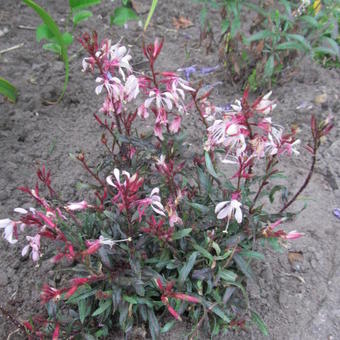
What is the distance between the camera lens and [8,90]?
2639 mm

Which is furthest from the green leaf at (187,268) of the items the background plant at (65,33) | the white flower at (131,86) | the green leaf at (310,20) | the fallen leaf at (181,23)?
the fallen leaf at (181,23)

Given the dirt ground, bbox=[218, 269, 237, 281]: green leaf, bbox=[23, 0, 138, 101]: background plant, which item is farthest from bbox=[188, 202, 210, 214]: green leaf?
bbox=[23, 0, 138, 101]: background plant

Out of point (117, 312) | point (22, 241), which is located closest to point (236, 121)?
point (117, 312)

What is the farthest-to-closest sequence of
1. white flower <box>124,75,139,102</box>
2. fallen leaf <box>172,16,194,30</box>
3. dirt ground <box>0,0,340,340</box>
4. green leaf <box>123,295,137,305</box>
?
fallen leaf <box>172,16,194,30</box>, dirt ground <box>0,0,340,340</box>, green leaf <box>123,295,137,305</box>, white flower <box>124,75,139,102</box>

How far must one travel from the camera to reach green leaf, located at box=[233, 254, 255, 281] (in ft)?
5.52

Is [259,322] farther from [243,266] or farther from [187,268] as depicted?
[187,268]

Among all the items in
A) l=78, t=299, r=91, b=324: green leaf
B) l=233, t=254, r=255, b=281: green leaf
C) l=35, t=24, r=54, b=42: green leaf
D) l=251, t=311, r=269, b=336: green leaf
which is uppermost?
l=35, t=24, r=54, b=42: green leaf

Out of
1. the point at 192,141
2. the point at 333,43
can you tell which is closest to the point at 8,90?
the point at 192,141

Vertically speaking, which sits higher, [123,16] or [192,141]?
[123,16]

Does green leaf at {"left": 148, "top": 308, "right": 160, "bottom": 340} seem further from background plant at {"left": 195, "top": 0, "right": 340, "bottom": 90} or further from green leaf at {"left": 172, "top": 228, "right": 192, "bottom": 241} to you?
background plant at {"left": 195, "top": 0, "right": 340, "bottom": 90}

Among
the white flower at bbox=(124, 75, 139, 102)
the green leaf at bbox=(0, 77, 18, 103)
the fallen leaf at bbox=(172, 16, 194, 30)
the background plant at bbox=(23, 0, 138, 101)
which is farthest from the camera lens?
the fallen leaf at bbox=(172, 16, 194, 30)

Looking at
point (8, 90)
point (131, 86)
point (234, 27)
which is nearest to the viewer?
point (131, 86)

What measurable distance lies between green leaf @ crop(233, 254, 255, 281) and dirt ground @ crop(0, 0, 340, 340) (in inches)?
11.5

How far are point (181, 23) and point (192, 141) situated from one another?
4.62ft
